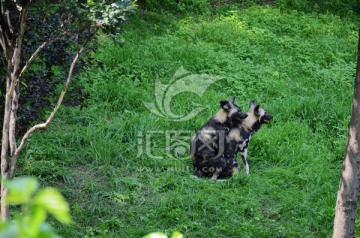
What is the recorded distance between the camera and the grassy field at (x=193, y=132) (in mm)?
5559

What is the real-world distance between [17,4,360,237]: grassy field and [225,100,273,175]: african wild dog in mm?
304

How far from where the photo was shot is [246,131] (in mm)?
6746

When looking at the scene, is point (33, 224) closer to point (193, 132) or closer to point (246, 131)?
point (246, 131)

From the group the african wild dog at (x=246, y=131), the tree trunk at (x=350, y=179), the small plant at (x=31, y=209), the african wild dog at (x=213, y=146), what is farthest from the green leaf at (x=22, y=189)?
the african wild dog at (x=246, y=131)

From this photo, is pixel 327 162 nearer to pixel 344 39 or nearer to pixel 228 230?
pixel 228 230

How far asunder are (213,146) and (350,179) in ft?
7.02

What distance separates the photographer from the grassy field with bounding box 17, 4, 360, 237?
18.2 ft

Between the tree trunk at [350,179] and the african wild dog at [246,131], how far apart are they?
1925 mm

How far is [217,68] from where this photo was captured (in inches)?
375

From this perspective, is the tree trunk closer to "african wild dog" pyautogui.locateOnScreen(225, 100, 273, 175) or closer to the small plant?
"african wild dog" pyautogui.locateOnScreen(225, 100, 273, 175)

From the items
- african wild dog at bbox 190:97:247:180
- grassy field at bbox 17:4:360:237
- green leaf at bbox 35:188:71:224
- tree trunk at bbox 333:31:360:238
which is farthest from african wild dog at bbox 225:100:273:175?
green leaf at bbox 35:188:71:224

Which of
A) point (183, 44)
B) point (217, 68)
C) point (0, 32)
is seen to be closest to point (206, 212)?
point (0, 32)

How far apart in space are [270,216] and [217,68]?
167 inches

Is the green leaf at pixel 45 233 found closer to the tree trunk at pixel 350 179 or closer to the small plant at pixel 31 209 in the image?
the small plant at pixel 31 209
